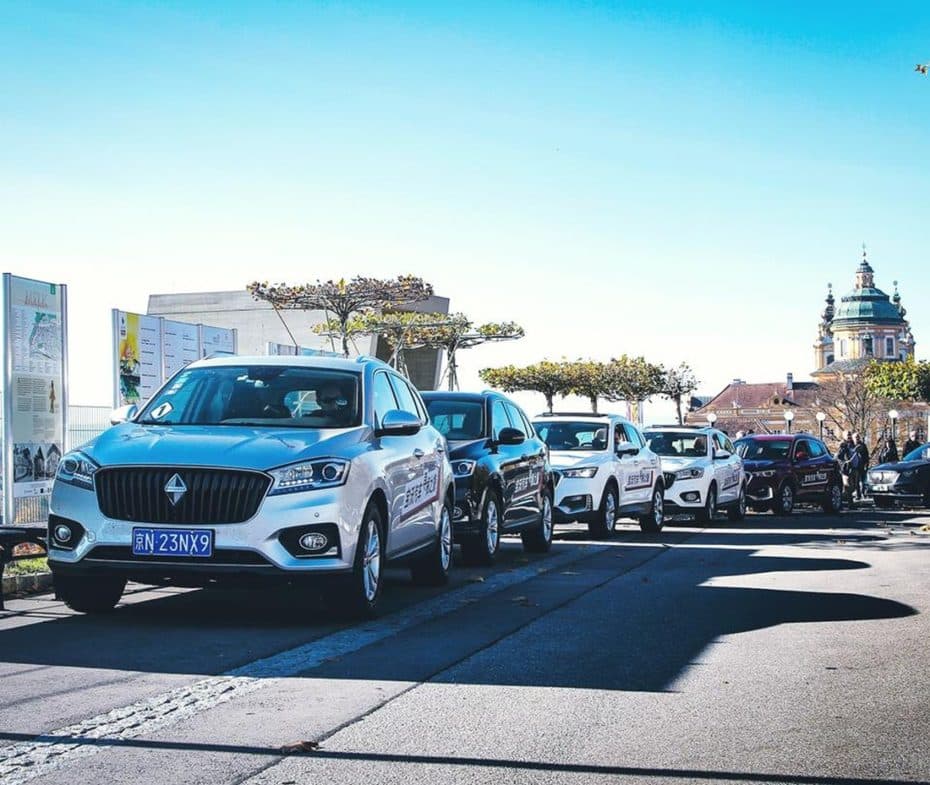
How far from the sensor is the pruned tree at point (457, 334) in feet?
217

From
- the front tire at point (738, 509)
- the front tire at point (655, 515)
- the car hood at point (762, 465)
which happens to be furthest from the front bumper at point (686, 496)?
the car hood at point (762, 465)

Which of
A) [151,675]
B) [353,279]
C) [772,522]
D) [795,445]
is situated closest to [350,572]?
[151,675]

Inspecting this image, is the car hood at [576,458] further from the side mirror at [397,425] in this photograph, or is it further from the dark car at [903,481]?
the dark car at [903,481]

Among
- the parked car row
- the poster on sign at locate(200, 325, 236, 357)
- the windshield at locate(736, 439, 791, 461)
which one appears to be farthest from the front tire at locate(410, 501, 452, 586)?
the windshield at locate(736, 439, 791, 461)

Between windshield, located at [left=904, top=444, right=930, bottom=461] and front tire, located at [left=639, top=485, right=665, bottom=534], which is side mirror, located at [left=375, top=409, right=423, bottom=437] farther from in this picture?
windshield, located at [left=904, top=444, right=930, bottom=461]

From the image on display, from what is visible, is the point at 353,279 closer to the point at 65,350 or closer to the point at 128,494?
the point at 65,350

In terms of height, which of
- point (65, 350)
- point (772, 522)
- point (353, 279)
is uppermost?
point (353, 279)

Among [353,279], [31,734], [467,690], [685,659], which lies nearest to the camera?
[31,734]

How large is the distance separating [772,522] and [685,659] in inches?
741

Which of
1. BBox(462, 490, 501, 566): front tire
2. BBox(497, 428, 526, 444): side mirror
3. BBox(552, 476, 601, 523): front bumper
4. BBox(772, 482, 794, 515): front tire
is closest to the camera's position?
BBox(462, 490, 501, 566): front tire

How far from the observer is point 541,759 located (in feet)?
18.2

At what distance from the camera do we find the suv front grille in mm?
9102

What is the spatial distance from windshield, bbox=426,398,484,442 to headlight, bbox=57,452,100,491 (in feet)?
19.5

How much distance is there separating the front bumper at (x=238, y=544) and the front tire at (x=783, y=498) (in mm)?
21096
